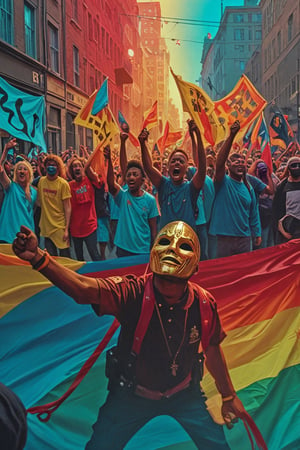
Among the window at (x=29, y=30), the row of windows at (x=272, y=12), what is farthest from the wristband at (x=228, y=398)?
the row of windows at (x=272, y=12)

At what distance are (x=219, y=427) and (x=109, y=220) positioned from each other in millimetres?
5062

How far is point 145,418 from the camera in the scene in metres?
2.14

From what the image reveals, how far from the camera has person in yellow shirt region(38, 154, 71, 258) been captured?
5.80m

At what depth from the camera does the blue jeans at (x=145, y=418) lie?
2080 mm

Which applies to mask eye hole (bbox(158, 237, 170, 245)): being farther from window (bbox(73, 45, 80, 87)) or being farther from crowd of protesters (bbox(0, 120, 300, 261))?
window (bbox(73, 45, 80, 87))

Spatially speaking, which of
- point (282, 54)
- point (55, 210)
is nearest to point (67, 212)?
point (55, 210)

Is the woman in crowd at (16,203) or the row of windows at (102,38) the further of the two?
the row of windows at (102,38)

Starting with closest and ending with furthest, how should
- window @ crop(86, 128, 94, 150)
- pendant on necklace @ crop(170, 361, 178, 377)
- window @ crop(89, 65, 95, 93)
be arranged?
pendant on necklace @ crop(170, 361, 178, 377) < window @ crop(89, 65, 95, 93) < window @ crop(86, 128, 94, 150)

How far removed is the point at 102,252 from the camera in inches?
270

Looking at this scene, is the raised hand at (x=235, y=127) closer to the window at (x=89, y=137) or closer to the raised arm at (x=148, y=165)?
the raised arm at (x=148, y=165)

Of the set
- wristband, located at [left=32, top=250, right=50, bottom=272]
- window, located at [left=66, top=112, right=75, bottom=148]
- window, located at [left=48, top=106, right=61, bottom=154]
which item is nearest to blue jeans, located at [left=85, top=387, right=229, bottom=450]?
wristband, located at [left=32, top=250, right=50, bottom=272]

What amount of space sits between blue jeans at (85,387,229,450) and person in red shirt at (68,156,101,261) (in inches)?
152

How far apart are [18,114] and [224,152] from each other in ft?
11.0

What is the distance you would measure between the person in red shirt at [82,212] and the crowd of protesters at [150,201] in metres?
0.01
